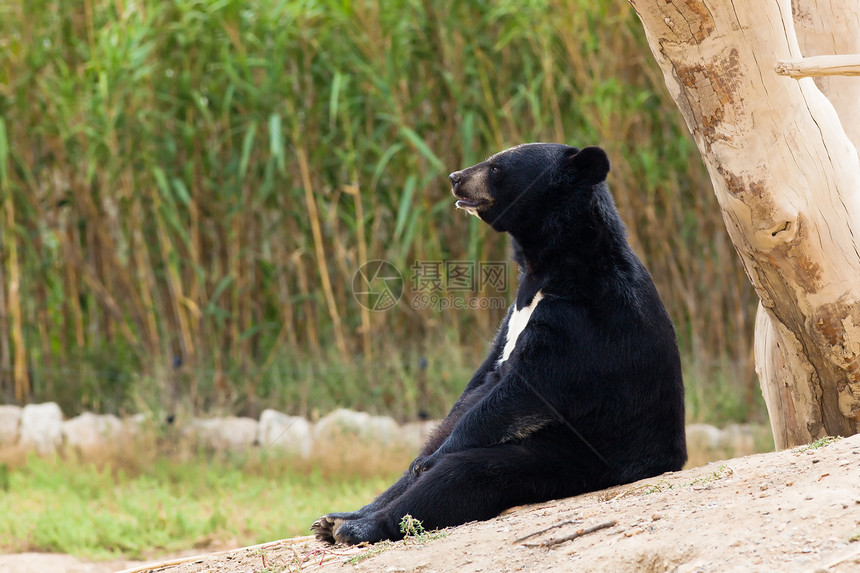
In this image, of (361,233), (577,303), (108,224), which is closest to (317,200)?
(361,233)

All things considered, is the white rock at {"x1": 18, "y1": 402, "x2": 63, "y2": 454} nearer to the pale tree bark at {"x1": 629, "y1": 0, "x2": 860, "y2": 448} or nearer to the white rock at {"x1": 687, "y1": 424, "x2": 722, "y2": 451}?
the white rock at {"x1": 687, "y1": 424, "x2": 722, "y2": 451}

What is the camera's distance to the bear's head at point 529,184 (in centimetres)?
314

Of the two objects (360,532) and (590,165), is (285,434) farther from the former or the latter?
(590,165)

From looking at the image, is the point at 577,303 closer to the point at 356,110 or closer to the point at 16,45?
the point at 356,110

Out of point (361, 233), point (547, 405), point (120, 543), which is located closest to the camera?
point (547, 405)

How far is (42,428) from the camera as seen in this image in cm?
631

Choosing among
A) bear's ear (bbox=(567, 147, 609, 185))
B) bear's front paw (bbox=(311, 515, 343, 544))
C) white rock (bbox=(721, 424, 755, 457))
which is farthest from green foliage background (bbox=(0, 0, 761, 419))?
bear's front paw (bbox=(311, 515, 343, 544))

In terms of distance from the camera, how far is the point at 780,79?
263 centimetres

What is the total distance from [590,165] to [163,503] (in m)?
3.35

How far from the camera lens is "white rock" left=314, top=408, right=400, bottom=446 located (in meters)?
6.15

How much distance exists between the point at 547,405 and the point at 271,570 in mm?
1015

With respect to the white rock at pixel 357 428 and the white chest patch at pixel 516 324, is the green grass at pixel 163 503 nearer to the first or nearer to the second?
the white rock at pixel 357 428

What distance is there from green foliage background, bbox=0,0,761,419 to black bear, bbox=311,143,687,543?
3.22 m

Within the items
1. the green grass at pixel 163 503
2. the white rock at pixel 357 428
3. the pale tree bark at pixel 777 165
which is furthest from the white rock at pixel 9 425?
the pale tree bark at pixel 777 165
